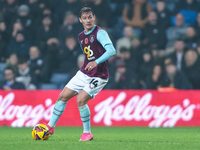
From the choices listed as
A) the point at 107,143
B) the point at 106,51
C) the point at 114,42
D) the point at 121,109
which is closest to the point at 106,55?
the point at 106,51

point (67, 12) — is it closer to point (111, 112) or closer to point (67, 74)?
point (67, 74)

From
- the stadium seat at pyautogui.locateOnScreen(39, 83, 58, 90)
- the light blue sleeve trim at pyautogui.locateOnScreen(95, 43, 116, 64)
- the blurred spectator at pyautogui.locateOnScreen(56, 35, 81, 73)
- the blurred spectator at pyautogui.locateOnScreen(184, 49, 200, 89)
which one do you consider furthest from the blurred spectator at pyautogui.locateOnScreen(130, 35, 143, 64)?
the light blue sleeve trim at pyautogui.locateOnScreen(95, 43, 116, 64)

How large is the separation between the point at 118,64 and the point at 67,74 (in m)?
1.74

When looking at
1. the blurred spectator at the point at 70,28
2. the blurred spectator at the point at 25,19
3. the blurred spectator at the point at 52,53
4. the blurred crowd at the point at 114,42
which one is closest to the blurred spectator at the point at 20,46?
the blurred crowd at the point at 114,42

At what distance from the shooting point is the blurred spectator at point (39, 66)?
458 inches

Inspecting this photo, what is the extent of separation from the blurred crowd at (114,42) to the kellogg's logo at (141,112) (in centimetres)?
61

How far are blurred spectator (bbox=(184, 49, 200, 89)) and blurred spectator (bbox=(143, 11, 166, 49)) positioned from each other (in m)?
1.16

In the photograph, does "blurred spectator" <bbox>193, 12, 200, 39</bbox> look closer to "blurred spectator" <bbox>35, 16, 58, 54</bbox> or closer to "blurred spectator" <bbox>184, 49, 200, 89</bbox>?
"blurred spectator" <bbox>184, 49, 200, 89</bbox>

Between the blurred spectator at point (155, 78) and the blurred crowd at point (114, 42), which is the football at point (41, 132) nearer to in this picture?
the blurred crowd at point (114, 42)

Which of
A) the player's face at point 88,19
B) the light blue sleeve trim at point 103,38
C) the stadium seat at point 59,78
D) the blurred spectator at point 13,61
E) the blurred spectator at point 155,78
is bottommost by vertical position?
the stadium seat at point 59,78

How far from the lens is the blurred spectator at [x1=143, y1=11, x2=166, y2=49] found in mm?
11898

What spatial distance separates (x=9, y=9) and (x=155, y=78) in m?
5.54

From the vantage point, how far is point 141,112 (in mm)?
10312

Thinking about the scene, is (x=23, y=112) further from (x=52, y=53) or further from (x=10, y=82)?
(x=52, y=53)
